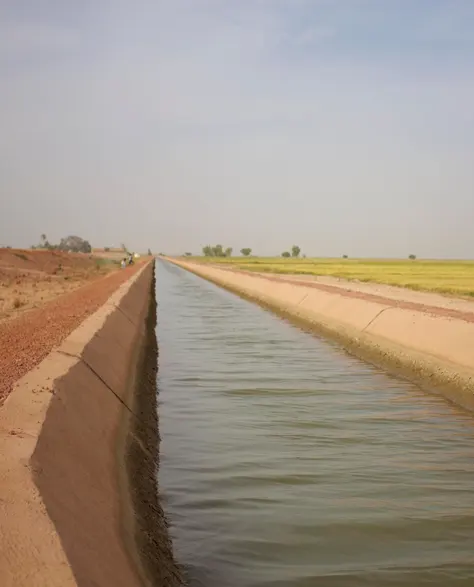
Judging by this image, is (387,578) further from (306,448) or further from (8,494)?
(306,448)

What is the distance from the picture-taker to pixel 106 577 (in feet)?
11.6

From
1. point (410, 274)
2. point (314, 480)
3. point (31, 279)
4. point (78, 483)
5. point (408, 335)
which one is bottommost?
point (314, 480)

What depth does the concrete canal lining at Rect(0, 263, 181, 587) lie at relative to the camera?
342cm

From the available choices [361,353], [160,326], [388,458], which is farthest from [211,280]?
[388,458]

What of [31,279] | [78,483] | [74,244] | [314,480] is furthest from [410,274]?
[74,244]

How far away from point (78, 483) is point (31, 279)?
137 ft

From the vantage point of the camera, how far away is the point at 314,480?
20.8 feet

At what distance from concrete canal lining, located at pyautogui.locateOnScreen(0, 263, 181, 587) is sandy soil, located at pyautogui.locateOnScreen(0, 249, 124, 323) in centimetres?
1163

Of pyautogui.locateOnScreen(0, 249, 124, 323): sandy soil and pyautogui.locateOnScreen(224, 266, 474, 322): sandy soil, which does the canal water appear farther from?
pyautogui.locateOnScreen(0, 249, 124, 323): sandy soil

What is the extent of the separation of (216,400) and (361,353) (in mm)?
6585

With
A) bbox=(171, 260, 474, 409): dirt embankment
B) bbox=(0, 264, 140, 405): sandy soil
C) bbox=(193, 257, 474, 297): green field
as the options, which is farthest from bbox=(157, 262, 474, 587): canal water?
bbox=(193, 257, 474, 297): green field

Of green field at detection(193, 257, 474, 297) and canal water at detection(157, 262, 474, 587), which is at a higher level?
green field at detection(193, 257, 474, 297)

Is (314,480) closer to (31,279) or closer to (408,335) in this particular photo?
(408,335)

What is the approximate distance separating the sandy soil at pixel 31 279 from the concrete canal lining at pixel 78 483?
458 inches
